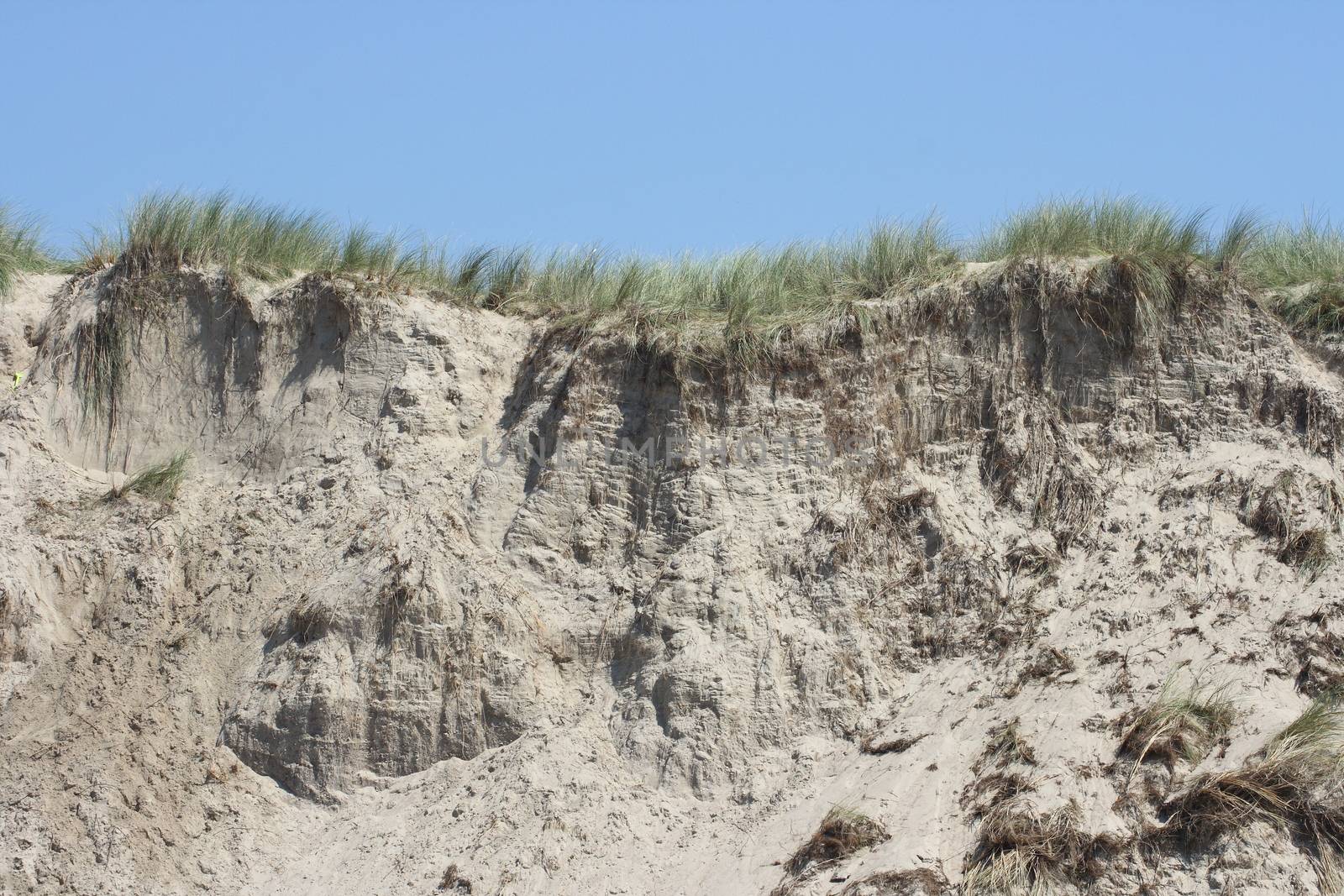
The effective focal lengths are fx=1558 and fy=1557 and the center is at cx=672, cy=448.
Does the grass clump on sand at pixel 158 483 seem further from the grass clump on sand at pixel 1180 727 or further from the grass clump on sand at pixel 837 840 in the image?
the grass clump on sand at pixel 1180 727

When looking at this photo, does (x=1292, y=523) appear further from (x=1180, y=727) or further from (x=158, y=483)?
(x=158, y=483)

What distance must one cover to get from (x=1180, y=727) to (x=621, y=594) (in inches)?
147

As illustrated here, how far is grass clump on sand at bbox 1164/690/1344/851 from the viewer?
7.94 metres

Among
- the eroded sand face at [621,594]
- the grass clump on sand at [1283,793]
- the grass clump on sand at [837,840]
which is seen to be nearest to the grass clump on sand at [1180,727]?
the eroded sand face at [621,594]

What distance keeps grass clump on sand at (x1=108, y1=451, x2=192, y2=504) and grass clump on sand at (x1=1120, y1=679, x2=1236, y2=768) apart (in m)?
6.76

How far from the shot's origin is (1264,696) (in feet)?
28.9

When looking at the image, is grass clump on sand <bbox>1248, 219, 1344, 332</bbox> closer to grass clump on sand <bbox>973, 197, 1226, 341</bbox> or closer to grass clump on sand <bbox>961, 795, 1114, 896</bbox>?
grass clump on sand <bbox>973, 197, 1226, 341</bbox>

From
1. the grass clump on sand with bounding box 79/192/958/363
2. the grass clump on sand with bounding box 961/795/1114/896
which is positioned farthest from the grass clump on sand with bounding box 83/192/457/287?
the grass clump on sand with bounding box 961/795/1114/896

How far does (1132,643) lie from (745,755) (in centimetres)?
246

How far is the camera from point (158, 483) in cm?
1124

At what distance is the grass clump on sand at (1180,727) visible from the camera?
337 inches

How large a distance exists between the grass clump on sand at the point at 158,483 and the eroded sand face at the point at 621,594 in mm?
154

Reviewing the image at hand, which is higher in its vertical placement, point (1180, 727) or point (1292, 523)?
point (1292, 523)

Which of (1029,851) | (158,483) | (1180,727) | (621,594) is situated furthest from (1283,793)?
(158,483)
